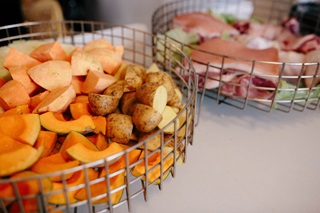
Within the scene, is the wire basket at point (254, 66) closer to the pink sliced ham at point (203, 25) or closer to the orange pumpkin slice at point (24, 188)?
the pink sliced ham at point (203, 25)

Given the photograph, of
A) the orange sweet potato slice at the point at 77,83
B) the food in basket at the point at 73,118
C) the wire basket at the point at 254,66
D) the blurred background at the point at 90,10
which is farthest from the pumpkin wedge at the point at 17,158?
the blurred background at the point at 90,10

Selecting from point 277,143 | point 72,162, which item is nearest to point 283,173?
point 277,143

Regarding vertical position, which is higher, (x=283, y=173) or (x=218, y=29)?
(x=218, y=29)

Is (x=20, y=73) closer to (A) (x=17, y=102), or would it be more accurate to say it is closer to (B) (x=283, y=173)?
(A) (x=17, y=102)

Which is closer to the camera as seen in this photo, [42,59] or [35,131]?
[35,131]

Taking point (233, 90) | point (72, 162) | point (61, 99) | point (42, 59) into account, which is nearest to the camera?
point (72, 162)

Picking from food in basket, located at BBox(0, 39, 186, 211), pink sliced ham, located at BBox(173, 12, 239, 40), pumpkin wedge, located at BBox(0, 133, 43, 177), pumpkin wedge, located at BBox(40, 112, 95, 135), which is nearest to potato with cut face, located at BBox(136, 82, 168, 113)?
food in basket, located at BBox(0, 39, 186, 211)

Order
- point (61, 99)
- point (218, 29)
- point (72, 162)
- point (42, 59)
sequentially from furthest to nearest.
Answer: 1. point (218, 29)
2. point (42, 59)
3. point (61, 99)
4. point (72, 162)
